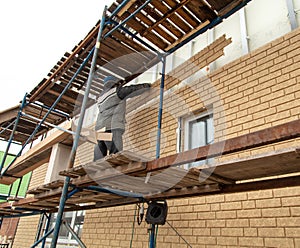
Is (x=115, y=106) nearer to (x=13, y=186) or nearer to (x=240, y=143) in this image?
(x=240, y=143)

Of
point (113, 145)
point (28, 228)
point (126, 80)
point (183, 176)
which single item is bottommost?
point (28, 228)

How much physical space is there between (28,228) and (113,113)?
702cm

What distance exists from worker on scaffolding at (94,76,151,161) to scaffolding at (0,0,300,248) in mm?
361

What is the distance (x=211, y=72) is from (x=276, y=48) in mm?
1181

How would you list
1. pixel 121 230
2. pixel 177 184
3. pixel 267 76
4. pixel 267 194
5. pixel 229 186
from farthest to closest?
pixel 121 230 < pixel 267 76 < pixel 267 194 < pixel 177 184 < pixel 229 186

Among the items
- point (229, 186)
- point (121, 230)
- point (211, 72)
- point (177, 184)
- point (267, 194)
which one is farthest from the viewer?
point (121, 230)

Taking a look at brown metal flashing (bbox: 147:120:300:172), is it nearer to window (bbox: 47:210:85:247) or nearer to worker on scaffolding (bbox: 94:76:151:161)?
worker on scaffolding (bbox: 94:76:151:161)

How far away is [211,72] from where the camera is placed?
15.7 ft

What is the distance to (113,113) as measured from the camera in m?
4.22

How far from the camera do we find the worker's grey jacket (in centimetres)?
411

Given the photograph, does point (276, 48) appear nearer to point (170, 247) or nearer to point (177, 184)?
point (177, 184)

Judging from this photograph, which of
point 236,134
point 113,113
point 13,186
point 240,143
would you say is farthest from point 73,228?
point 240,143

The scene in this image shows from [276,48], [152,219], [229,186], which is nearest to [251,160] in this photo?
[229,186]

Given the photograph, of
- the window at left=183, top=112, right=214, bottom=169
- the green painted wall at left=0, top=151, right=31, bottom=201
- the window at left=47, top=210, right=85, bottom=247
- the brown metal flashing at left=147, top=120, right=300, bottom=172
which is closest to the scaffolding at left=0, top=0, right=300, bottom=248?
the brown metal flashing at left=147, top=120, right=300, bottom=172
